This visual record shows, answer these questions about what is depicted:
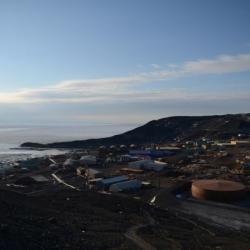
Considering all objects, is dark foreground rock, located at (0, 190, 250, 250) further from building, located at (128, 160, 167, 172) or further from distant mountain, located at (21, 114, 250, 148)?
distant mountain, located at (21, 114, 250, 148)

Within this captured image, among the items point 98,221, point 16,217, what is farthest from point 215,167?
point 16,217

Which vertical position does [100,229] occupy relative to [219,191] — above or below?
above

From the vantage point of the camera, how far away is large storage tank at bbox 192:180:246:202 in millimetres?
31297

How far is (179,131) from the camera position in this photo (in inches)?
4424

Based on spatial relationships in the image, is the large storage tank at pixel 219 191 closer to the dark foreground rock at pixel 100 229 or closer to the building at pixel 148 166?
the dark foreground rock at pixel 100 229

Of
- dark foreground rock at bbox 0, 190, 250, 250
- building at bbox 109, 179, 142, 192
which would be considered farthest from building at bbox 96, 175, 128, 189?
dark foreground rock at bbox 0, 190, 250, 250

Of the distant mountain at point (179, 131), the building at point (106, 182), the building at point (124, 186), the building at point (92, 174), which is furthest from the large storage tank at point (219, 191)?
the distant mountain at point (179, 131)

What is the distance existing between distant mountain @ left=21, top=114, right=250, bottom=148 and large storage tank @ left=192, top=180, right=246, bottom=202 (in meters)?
57.8

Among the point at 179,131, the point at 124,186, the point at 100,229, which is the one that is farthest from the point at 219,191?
the point at 179,131

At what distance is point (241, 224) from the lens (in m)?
24.5

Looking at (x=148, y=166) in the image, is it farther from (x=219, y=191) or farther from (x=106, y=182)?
(x=219, y=191)

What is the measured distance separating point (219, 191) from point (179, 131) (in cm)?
8120

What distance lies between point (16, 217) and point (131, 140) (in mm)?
89857

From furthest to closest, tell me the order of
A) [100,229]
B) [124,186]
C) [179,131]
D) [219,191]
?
[179,131]
[124,186]
[219,191]
[100,229]
